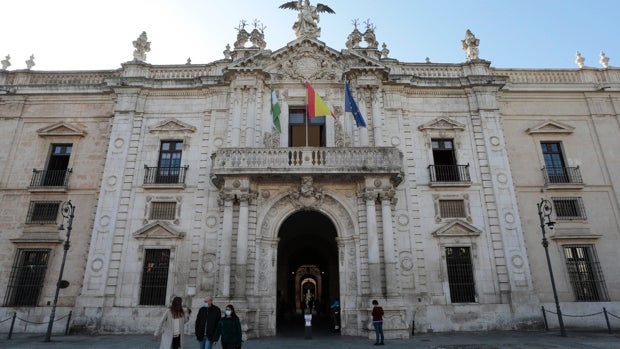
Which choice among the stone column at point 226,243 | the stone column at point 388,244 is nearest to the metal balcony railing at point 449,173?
the stone column at point 388,244

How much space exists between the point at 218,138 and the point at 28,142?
10.0 m

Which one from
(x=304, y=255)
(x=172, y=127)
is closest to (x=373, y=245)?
(x=172, y=127)

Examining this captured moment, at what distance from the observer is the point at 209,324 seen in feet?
30.7

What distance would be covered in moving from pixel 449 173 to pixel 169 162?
14001 mm

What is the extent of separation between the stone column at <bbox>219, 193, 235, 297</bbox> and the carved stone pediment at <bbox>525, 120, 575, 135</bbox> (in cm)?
1565

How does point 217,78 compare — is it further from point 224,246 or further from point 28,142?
point 28,142

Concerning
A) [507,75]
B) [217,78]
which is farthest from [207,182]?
[507,75]

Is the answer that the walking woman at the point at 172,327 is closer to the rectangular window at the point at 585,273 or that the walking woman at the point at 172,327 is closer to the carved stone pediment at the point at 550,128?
the rectangular window at the point at 585,273

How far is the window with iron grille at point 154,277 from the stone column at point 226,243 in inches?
114

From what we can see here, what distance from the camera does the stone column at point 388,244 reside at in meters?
15.5

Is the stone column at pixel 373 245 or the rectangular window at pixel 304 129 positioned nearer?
the stone column at pixel 373 245

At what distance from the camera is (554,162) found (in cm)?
1942

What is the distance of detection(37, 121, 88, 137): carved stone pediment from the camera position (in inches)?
770

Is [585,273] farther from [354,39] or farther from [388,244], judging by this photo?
[354,39]
